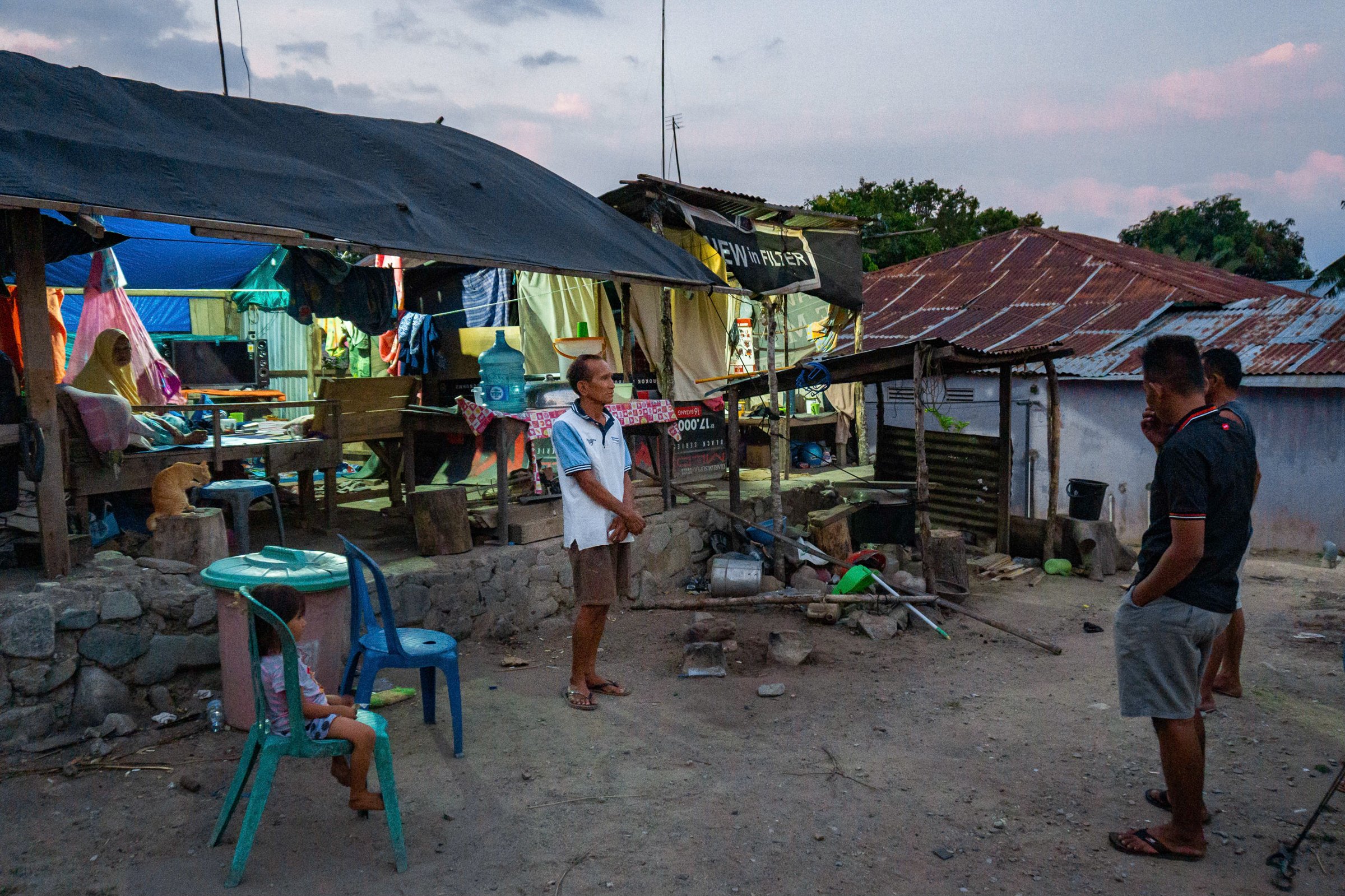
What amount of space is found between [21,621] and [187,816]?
1543mm

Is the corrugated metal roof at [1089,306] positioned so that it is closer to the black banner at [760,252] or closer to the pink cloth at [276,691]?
the black banner at [760,252]


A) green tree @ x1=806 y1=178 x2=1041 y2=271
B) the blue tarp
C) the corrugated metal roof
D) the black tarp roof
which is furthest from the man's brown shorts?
green tree @ x1=806 y1=178 x2=1041 y2=271

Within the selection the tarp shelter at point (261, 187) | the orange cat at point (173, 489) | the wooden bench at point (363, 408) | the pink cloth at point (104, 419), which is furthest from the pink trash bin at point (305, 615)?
the wooden bench at point (363, 408)

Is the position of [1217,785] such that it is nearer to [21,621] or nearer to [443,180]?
[21,621]

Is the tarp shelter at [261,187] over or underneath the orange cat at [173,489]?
over

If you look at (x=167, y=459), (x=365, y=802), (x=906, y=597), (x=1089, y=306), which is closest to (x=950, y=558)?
(x=906, y=597)

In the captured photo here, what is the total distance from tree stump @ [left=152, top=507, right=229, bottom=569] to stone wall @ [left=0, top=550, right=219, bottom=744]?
96mm

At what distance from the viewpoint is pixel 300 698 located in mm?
3309

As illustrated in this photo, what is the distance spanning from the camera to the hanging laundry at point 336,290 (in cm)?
795

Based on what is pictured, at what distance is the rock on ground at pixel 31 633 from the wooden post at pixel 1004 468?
837 centimetres

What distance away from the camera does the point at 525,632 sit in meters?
6.99

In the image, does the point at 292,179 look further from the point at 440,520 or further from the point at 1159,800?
the point at 1159,800

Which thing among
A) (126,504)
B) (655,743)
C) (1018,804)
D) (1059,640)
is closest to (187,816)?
(655,743)

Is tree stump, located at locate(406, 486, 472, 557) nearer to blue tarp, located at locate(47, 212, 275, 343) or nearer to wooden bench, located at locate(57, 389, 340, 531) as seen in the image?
wooden bench, located at locate(57, 389, 340, 531)
